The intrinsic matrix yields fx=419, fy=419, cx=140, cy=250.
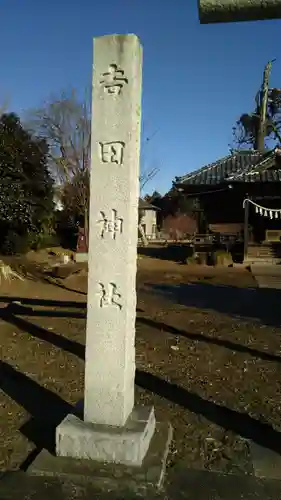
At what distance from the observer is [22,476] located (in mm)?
2936

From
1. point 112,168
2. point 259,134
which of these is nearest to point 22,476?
point 112,168

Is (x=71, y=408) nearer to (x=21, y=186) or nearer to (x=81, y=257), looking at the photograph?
(x=21, y=186)

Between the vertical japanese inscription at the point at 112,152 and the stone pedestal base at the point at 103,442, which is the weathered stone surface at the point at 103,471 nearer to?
the stone pedestal base at the point at 103,442

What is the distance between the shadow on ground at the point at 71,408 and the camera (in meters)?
3.62

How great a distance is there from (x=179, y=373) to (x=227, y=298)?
20.5 feet

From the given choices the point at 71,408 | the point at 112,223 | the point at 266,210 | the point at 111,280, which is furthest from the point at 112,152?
the point at 266,210

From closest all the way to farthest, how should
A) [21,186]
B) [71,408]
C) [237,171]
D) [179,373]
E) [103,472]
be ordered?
[103,472] → [71,408] → [179,373] → [21,186] → [237,171]

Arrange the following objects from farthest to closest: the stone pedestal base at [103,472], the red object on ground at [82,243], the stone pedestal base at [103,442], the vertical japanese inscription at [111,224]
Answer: the red object on ground at [82,243], the vertical japanese inscription at [111,224], the stone pedestal base at [103,442], the stone pedestal base at [103,472]

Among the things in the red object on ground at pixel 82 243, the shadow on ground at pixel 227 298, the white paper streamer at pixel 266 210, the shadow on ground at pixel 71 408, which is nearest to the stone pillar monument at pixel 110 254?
the shadow on ground at pixel 71 408

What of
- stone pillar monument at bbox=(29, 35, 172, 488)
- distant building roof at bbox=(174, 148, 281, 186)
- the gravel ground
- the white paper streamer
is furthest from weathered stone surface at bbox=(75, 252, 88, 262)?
stone pillar monument at bbox=(29, 35, 172, 488)

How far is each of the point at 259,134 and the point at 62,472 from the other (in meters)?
28.0

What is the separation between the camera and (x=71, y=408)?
163 inches

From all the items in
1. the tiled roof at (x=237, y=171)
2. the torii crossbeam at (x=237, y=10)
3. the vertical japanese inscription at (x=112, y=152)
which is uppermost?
the tiled roof at (x=237, y=171)

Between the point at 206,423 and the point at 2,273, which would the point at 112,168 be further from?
the point at 2,273
